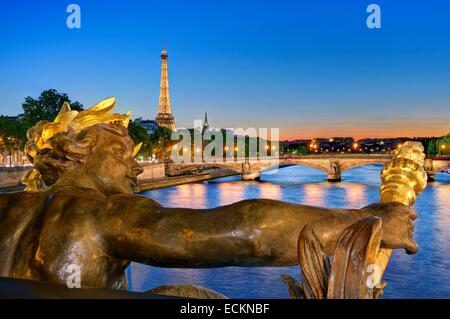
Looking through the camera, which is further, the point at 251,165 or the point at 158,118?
the point at 158,118

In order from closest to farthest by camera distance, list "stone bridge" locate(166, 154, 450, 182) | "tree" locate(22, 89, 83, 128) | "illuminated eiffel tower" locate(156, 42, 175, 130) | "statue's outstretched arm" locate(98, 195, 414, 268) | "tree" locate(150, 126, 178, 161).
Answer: "statue's outstretched arm" locate(98, 195, 414, 268), "tree" locate(22, 89, 83, 128), "stone bridge" locate(166, 154, 450, 182), "tree" locate(150, 126, 178, 161), "illuminated eiffel tower" locate(156, 42, 175, 130)

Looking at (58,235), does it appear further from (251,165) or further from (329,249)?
(251,165)

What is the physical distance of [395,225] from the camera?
1.51 meters

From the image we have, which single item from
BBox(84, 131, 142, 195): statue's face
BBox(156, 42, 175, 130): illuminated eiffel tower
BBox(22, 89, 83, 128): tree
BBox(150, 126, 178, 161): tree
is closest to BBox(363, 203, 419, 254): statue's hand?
BBox(84, 131, 142, 195): statue's face

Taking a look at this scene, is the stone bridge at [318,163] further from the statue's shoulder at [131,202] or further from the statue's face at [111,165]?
the statue's shoulder at [131,202]

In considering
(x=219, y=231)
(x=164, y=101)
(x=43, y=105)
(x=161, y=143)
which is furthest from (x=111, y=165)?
(x=164, y=101)

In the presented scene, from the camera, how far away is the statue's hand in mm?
1501

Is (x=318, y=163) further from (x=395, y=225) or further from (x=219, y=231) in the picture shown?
(x=219, y=231)

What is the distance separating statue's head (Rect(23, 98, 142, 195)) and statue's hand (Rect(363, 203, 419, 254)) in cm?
87

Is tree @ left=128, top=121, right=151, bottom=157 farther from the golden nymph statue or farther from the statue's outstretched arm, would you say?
the statue's outstretched arm

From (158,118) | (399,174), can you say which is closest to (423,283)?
(399,174)
